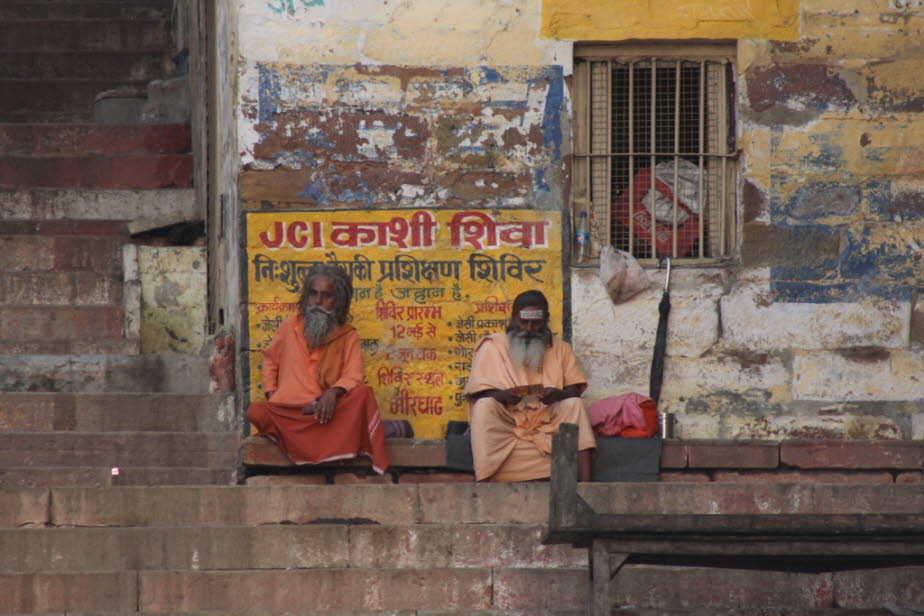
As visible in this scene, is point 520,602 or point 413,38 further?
point 413,38

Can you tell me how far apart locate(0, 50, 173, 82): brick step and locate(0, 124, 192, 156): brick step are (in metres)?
1.59

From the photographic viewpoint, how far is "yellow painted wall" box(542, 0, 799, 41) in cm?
1194

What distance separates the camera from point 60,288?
13500 mm

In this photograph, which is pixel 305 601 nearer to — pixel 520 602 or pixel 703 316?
pixel 520 602

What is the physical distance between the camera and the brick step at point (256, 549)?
976 centimetres

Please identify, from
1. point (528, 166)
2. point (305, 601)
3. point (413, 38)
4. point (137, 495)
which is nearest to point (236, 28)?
point (413, 38)

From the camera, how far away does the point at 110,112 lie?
1568cm

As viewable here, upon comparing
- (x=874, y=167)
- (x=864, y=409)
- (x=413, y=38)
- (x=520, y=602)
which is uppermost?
(x=413, y=38)

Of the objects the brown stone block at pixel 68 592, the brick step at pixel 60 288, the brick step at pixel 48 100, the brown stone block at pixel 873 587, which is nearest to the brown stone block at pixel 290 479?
the brown stone block at pixel 68 592

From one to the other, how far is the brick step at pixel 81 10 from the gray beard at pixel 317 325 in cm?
636

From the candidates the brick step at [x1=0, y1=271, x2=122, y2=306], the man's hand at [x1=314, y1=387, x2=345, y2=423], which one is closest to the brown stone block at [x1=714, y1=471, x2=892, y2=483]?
the man's hand at [x1=314, y1=387, x2=345, y2=423]

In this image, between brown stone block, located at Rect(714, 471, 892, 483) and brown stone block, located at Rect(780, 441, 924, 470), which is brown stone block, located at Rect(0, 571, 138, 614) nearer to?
brown stone block, located at Rect(714, 471, 892, 483)

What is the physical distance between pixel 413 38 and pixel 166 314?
309 cm

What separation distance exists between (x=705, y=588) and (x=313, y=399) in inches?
109
